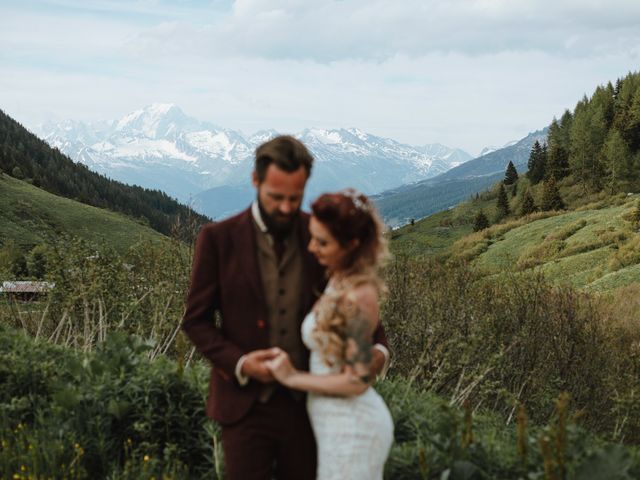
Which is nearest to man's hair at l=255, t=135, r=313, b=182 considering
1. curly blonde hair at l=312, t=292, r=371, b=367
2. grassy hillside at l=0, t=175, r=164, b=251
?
curly blonde hair at l=312, t=292, r=371, b=367

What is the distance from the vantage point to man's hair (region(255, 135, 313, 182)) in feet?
8.66

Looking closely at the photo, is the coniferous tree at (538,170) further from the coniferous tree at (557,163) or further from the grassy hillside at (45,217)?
the grassy hillside at (45,217)

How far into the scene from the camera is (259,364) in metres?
2.69

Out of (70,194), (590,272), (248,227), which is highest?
(70,194)

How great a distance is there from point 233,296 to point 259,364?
359 mm

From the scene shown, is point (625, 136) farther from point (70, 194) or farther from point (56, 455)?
point (70, 194)

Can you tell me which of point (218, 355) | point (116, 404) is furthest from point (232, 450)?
point (116, 404)

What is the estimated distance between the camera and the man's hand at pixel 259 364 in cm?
269

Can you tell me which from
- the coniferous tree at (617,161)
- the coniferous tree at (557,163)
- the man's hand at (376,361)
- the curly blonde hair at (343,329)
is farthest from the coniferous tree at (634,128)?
the curly blonde hair at (343,329)

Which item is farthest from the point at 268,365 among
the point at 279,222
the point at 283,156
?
the point at 283,156

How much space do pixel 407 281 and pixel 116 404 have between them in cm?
737

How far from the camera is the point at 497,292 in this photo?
12422mm

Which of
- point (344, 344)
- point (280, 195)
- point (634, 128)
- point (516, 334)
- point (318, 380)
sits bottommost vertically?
point (516, 334)

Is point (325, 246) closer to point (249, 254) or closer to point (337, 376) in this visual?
point (249, 254)
